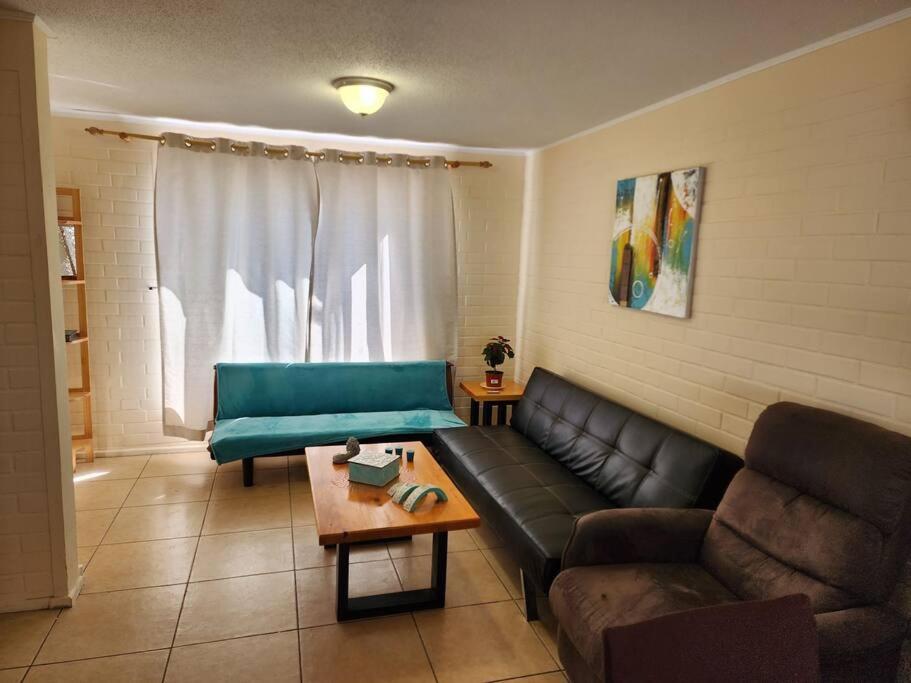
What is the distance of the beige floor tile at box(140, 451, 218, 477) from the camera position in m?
3.99

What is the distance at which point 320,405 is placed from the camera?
13.9 ft

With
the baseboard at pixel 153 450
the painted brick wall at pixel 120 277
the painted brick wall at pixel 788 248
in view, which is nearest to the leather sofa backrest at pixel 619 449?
the painted brick wall at pixel 788 248

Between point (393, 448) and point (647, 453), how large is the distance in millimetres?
1331

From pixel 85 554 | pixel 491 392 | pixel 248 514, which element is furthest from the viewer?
pixel 491 392

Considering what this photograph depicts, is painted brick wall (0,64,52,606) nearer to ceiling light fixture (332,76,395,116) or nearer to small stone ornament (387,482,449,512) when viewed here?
ceiling light fixture (332,76,395,116)

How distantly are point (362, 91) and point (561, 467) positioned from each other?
7.44 ft

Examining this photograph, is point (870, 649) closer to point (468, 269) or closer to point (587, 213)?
point (587, 213)

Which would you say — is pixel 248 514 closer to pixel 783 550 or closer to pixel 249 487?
pixel 249 487

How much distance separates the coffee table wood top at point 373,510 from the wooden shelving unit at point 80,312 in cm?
211

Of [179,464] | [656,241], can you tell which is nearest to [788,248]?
[656,241]

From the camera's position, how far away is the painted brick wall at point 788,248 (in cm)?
199

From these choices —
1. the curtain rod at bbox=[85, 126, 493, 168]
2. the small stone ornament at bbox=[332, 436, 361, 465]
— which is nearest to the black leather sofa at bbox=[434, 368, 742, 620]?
the small stone ornament at bbox=[332, 436, 361, 465]

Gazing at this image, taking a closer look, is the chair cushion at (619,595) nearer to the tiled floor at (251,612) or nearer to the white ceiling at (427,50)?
the tiled floor at (251,612)

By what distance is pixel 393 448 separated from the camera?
3.21 meters
